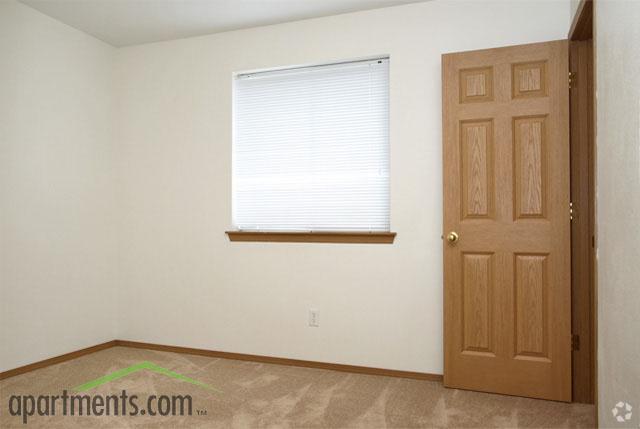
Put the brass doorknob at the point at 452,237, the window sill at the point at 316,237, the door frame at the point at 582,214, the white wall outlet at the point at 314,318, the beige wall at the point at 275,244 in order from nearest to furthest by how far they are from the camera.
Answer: the door frame at the point at 582,214 → the brass doorknob at the point at 452,237 → the beige wall at the point at 275,244 → the window sill at the point at 316,237 → the white wall outlet at the point at 314,318

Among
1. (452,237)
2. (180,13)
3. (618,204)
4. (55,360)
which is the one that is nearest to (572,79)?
(452,237)

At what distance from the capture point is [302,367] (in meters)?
3.46

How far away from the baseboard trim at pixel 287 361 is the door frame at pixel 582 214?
84 cm

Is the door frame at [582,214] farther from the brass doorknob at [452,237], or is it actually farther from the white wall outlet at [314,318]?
the white wall outlet at [314,318]

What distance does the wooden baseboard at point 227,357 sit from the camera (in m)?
3.20

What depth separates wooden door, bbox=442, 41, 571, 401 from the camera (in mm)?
2791

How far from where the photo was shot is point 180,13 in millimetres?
3426

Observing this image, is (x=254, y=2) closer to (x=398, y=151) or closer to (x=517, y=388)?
(x=398, y=151)

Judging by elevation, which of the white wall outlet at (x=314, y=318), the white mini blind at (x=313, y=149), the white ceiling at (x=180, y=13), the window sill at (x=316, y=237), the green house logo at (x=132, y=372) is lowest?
the green house logo at (x=132, y=372)

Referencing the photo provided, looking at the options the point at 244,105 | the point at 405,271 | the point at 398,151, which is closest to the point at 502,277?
the point at 405,271

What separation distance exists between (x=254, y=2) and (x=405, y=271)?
205cm

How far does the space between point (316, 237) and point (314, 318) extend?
58cm

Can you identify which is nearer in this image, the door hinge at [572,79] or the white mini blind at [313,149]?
the door hinge at [572,79]

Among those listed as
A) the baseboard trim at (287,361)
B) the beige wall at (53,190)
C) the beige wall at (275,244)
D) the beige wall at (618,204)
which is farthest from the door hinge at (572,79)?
the beige wall at (53,190)
